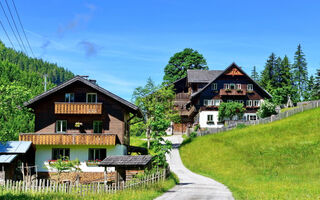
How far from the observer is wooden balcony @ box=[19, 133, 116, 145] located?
4044 centimetres

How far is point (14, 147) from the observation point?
37469mm

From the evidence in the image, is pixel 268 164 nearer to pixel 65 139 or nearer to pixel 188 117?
pixel 65 139

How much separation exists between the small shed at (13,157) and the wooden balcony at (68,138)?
1.16 meters

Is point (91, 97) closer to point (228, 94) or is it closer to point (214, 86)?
point (228, 94)

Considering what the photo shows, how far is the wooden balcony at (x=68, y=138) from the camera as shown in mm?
40438

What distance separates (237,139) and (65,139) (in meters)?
25.4

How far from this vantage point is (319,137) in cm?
5050

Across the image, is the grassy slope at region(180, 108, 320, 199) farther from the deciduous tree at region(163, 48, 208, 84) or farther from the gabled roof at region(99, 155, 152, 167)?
the deciduous tree at region(163, 48, 208, 84)

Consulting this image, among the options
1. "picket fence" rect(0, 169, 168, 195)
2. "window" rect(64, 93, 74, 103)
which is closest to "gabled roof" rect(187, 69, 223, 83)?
"window" rect(64, 93, 74, 103)

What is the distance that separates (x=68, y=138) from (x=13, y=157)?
6.70 metres

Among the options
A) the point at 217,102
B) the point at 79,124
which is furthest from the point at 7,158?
the point at 217,102

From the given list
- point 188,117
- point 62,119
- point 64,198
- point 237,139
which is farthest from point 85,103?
point 188,117

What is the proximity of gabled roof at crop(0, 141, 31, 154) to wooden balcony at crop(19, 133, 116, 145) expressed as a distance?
1493 millimetres

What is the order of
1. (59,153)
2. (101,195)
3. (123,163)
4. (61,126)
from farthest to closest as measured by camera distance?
(61,126)
(59,153)
(123,163)
(101,195)
